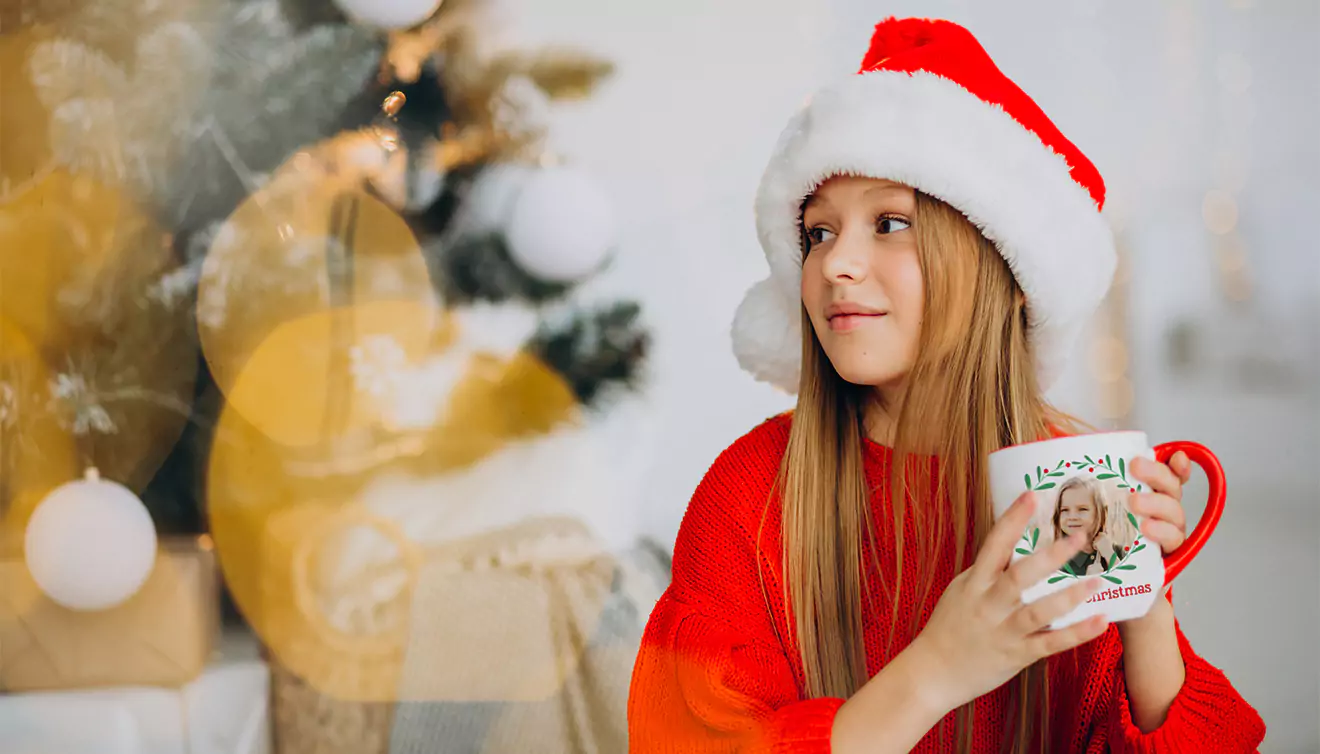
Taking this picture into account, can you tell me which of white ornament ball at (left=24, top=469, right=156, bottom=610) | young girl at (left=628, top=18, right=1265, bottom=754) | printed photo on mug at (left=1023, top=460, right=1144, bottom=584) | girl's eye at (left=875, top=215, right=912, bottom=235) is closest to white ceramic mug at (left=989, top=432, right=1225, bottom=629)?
printed photo on mug at (left=1023, top=460, right=1144, bottom=584)

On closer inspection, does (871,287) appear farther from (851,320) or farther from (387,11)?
(387,11)

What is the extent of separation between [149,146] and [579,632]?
897 millimetres

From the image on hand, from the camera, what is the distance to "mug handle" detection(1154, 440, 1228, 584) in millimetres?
690

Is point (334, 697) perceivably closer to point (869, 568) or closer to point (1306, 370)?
point (869, 568)

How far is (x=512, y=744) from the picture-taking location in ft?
5.21

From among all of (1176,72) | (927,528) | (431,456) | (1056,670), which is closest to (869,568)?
(927,528)

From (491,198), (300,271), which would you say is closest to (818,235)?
(491,198)

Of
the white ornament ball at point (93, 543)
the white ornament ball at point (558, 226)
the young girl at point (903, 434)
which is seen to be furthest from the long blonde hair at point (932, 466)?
the white ornament ball at point (93, 543)

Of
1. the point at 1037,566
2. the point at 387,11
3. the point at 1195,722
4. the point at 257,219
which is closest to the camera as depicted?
the point at 1037,566

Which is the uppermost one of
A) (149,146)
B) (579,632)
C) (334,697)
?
(149,146)

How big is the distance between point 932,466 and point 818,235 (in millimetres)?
217

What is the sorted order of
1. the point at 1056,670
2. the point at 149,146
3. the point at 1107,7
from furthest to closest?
1. the point at 1107,7
2. the point at 149,146
3. the point at 1056,670

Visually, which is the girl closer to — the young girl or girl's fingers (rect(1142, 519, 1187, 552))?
girl's fingers (rect(1142, 519, 1187, 552))

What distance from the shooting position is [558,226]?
143 centimetres
